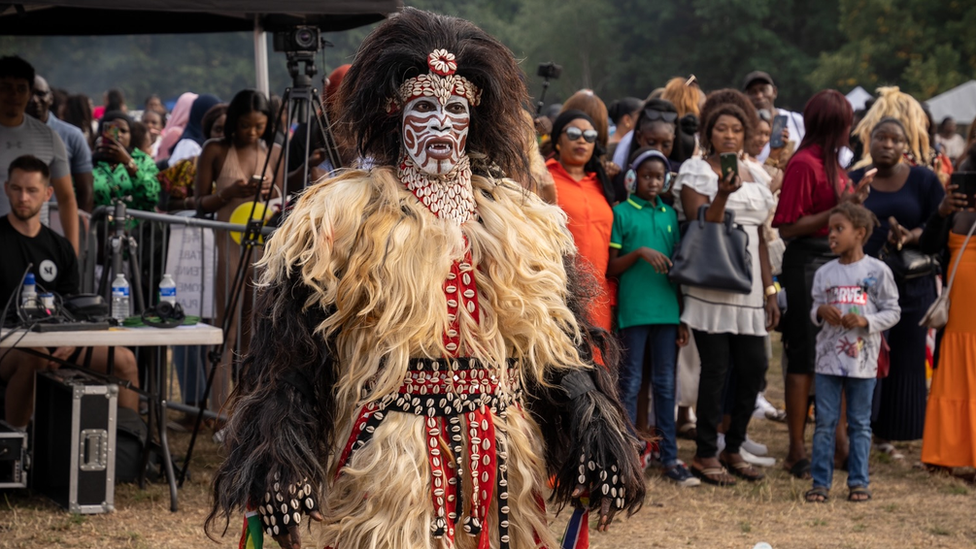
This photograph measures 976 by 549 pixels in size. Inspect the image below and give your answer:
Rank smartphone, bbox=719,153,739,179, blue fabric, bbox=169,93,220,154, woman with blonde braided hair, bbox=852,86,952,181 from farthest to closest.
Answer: blue fabric, bbox=169,93,220,154
woman with blonde braided hair, bbox=852,86,952,181
smartphone, bbox=719,153,739,179

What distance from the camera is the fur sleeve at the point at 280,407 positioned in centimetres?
291

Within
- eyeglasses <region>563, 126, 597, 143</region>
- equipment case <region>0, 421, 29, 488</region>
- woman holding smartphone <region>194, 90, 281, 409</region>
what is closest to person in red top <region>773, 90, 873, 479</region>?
eyeglasses <region>563, 126, 597, 143</region>

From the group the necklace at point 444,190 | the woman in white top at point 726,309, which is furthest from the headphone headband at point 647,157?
the necklace at point 444,190

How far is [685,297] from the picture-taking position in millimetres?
6402

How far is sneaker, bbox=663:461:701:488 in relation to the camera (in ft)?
20.7

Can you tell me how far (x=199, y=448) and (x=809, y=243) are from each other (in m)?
3.80

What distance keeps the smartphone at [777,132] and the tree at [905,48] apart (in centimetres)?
2441

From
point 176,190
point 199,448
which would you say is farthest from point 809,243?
point 176,190

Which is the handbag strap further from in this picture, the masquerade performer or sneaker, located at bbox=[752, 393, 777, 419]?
the masquerade performer

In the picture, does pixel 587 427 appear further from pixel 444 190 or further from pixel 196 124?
pixel 196 124

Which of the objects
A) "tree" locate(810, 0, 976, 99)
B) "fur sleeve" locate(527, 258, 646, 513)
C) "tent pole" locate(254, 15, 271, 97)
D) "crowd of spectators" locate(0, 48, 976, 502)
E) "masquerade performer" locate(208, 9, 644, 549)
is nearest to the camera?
"masquerade performer" locate(208, 9, 644, 549)

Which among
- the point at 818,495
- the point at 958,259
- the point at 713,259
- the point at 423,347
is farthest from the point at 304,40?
the point at 958,259

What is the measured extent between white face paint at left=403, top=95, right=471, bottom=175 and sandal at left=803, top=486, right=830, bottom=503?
11.9 ft

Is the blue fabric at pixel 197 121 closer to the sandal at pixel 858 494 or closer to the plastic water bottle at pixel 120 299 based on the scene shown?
the plastic water bottle at pixel 120 299
